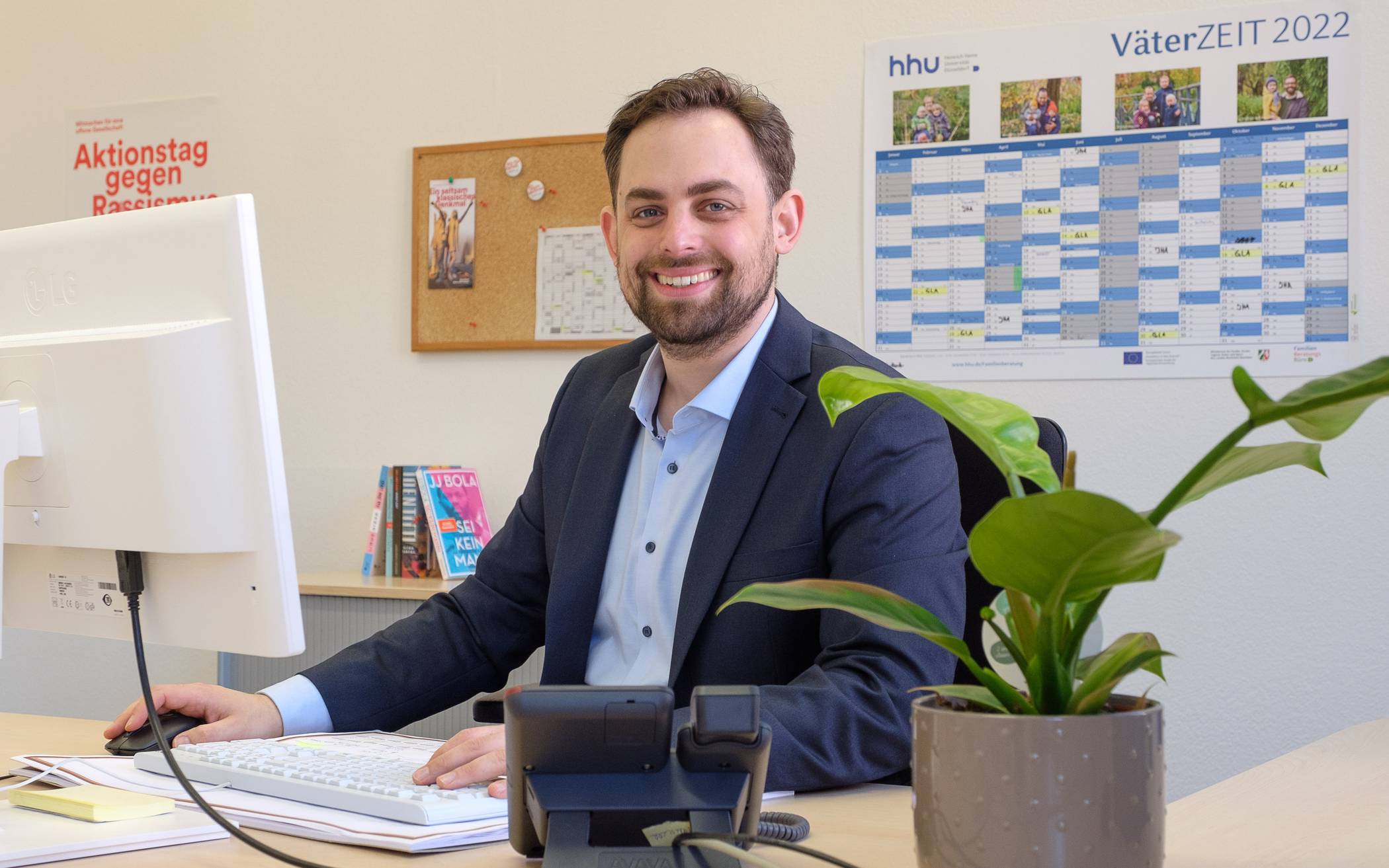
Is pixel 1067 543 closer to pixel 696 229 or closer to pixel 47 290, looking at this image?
pixel 47 290

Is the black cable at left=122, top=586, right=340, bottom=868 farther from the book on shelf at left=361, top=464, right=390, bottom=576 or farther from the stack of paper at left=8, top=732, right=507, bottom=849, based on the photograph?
the book on shelf at left=361, top=464, right=390, bottom=576

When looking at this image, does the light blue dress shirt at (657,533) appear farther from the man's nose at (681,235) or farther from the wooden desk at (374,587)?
the wooden desk at (374,587)

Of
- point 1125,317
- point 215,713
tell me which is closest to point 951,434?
point 215,713

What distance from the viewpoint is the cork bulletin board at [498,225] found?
3096mm

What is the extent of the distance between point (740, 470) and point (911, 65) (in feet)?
5.27

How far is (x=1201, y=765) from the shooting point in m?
2.62

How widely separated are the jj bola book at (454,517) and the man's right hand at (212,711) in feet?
5.28

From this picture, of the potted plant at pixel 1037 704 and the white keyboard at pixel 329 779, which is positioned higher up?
the potted plant at pixel 1037 704

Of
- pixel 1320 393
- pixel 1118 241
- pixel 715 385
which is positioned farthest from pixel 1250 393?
pixel 1118 241

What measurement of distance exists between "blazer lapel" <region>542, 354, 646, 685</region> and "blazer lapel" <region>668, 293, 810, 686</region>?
0.53 ft

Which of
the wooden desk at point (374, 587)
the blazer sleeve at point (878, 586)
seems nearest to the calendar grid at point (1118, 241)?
the wooden desk at point (374, 587)

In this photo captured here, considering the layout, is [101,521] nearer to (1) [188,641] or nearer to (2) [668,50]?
(1) [188,641]

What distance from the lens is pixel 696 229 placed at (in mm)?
1736

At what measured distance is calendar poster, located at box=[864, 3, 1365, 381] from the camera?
256 cm
